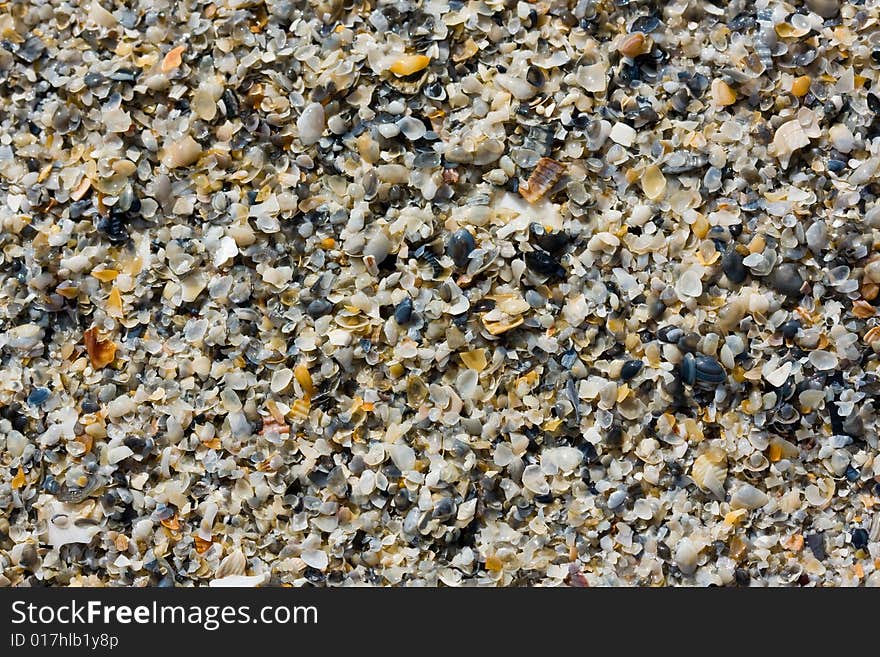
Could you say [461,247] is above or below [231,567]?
above

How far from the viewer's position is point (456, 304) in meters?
1.10

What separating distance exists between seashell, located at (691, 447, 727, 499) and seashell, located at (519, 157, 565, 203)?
40 cm

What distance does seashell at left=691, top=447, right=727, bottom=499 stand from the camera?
108 centimetres

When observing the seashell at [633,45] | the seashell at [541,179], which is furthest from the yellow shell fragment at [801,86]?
the seashell at [541,179]

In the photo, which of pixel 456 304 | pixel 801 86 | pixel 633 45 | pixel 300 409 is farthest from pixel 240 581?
pixel 801 86

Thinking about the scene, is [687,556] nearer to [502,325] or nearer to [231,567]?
[502,325]

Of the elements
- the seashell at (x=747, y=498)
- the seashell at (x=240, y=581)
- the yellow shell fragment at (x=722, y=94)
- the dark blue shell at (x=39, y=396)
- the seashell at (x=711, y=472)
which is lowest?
the seashell at (x=240, y=581)

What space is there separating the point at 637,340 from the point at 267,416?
49cm

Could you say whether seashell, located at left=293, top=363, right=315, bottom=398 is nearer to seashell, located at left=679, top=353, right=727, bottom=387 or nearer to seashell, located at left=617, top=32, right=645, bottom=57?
seashell, located at left=679, top=353, right=727, bottom=387

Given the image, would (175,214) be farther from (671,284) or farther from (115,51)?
(671,284)

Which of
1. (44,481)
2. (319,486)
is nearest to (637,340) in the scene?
(319,486)

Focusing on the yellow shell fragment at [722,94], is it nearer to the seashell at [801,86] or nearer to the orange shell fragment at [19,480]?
the seashell at [801,86]

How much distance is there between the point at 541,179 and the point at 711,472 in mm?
435

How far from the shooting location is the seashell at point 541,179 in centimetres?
112
